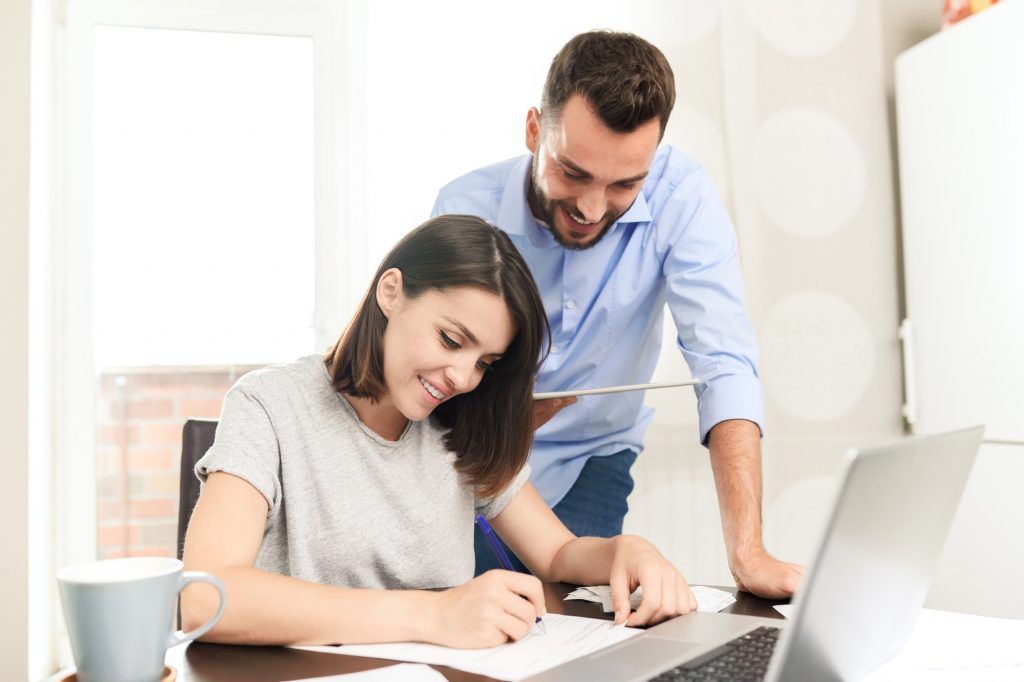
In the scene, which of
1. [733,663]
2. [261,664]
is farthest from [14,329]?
[733,663]

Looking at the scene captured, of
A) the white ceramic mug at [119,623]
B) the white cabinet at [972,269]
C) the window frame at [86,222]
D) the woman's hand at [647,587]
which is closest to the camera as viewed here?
the white ceramic mug at [119,623]

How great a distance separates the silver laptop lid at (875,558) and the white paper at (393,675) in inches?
12.4

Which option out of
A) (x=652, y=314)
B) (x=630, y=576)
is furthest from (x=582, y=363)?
(x=630, y=576)

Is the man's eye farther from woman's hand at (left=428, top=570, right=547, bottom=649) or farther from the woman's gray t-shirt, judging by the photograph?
woman's hand at (left=428, top=570, right=547, bottom=649)

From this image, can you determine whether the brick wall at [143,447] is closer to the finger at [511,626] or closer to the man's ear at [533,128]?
the man's ear at [533,128]

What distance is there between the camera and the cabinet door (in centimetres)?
212

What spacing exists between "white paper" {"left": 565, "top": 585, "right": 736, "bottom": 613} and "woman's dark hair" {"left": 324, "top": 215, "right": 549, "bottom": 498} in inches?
8.3

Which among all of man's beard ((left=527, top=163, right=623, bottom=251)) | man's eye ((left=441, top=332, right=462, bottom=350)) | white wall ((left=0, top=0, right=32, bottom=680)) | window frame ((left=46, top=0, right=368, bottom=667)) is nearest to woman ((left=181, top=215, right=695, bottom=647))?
man's eye ((left=441, top=332, right=462, bottom=350))

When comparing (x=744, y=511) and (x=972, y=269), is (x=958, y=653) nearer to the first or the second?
(x=744, y=511)

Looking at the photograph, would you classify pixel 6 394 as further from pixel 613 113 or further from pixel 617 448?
pixel 613 113

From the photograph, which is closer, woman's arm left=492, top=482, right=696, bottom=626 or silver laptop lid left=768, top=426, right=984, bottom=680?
silver laptop lid left=768, top=426, right=984, bottom=680

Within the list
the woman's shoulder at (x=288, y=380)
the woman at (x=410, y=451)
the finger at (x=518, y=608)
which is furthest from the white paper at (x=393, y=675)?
the woman's shoulder at (x=288, y=380)

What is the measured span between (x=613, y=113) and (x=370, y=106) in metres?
1.17

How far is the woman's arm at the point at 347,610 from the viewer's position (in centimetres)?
84
